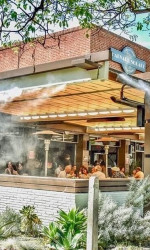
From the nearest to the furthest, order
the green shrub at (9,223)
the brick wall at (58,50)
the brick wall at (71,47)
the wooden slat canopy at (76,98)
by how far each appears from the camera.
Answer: the green shrub at (9,223)
the wooden slat canopy at (76,98)
the brick wall at (71,47)
the brick wall at (58,50)

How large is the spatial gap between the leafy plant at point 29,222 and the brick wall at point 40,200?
0.87 ft

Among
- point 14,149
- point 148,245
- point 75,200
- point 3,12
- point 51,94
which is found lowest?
point 148,245

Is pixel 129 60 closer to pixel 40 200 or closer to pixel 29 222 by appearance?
pixel 40 200

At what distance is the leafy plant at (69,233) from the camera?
6.54 m

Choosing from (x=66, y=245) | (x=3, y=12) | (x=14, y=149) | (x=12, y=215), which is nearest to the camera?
(x=66, y=245)

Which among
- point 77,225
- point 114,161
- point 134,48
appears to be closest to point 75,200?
point 77,225

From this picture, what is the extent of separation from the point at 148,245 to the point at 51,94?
4133 mm

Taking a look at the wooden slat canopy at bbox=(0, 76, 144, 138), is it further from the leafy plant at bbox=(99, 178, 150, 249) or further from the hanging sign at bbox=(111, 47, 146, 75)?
the hanging sign at bbox=(111, 47, 146, 75)

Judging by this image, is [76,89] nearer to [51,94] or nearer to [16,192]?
[51,94]

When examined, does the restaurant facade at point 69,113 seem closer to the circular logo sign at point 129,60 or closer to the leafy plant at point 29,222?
the circular logo sign at point 129,60

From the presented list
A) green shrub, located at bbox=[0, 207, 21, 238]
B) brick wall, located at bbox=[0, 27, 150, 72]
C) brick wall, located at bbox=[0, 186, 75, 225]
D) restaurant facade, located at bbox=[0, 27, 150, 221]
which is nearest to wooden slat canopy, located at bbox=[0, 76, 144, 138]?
→ restaurant facade, located at bbox=[0, 27, 150, 221]

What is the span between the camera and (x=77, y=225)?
6949 millimetres

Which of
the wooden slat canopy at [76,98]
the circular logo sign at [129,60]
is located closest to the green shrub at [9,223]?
the wooden slat canopy at [76,98]

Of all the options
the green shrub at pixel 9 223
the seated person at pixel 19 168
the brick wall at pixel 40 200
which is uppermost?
the seated person at pixel 19 168
